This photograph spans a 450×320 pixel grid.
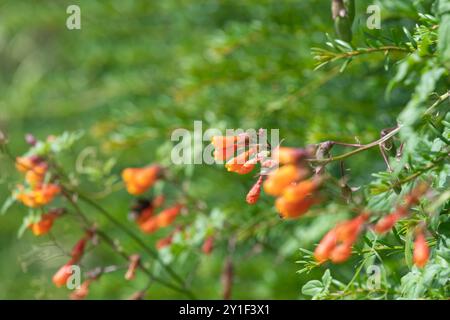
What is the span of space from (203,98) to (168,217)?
514 millimetres

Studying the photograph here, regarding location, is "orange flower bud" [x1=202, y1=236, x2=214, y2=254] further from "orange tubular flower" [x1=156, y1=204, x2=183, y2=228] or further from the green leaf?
the green leaf

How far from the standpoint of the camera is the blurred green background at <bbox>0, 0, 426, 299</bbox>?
1.70 meters

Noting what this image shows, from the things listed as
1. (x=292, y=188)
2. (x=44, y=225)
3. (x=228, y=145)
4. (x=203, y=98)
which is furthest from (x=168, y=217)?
(x=292, y=188)

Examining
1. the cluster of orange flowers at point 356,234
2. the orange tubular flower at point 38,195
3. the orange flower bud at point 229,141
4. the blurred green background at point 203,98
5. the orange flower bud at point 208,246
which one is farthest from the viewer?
the blurred green background at point 203,98

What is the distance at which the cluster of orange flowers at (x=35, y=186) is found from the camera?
1288mm

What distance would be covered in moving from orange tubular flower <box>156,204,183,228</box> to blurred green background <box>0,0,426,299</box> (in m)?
0.09

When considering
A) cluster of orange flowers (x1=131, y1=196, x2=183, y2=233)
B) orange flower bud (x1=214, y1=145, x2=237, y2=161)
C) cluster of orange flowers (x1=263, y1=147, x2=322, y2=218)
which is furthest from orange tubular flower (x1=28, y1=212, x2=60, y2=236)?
cluster of orange flowers (x1=263, y1=147, x2=322, y2=218)

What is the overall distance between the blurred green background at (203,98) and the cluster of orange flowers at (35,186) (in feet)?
0.31

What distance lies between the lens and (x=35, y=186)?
4.40 ft

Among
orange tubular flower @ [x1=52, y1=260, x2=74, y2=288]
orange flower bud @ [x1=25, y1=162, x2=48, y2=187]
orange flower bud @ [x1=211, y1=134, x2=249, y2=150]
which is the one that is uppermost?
orange flower bud @ [x1=211, y1=134, x2=249, y2=150]

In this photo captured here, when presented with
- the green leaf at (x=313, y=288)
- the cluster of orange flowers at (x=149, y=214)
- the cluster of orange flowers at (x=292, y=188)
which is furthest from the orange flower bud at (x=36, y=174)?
the cluster of orange flowers at (x=292, y=188)

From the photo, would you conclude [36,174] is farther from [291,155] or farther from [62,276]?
[291,155]

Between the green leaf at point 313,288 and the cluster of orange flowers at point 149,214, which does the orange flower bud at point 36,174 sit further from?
the green leaf at point 313,288

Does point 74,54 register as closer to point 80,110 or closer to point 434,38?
point 80,110
